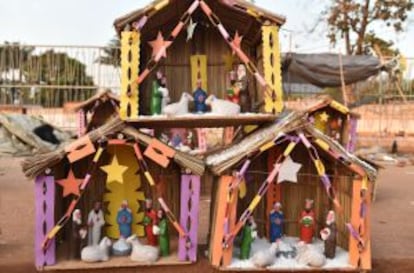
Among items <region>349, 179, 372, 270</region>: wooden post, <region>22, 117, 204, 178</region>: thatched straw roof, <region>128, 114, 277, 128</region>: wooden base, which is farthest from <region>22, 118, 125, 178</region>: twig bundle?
<region>349, 179, 372, 270</region>: wooden post

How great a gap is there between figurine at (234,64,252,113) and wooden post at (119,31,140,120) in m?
1.49

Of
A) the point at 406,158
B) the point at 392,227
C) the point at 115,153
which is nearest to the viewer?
the point at 115,153

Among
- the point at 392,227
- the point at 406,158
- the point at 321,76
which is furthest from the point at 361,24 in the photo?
the point at 392,227

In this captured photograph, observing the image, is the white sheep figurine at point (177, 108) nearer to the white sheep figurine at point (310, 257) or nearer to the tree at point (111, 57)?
the white sheep figurine at point (310, 257)

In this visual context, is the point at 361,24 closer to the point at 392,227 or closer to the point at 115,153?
the point at 392,227

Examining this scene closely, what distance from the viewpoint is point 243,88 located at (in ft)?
21.3

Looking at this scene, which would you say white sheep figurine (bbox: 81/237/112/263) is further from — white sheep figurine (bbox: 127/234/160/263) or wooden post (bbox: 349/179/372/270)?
wooden post (bbox: 349/179/372/270)

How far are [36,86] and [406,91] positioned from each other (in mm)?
12217

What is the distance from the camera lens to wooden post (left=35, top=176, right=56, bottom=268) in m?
5.09

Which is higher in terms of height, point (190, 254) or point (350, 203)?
point (350, 203)

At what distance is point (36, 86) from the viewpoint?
51.3 feet

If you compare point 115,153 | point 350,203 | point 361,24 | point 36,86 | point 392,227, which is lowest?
point 392,227

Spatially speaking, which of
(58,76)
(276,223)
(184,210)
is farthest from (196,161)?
(58,76)

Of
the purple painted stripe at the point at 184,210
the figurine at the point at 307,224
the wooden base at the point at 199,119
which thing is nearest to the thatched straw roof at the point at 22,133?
the wooden base at the point at 199,119
